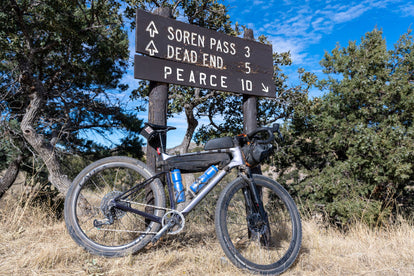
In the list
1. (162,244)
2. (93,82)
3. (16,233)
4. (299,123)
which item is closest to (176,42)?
(162,244)

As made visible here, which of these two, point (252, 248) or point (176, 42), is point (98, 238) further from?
point (176, 42)

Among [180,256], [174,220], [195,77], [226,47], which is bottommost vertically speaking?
[180,256]

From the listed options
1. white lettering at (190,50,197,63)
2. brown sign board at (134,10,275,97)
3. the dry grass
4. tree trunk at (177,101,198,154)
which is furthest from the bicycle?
tree trunk at (177,101,198,154)

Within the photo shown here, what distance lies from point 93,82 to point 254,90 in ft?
22.8

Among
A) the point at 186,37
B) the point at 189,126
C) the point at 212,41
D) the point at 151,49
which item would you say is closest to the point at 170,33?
the point at 186,37

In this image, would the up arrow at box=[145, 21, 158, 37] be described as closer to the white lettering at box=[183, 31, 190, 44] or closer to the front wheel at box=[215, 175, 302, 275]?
the white lettering at box=[183, 31, 190, 44]

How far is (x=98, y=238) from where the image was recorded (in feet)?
9.66

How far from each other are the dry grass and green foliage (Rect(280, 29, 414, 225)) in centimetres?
480

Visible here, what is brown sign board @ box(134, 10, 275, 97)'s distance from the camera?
10.2 feet

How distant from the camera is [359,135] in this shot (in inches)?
334

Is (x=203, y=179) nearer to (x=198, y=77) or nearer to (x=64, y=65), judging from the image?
(x=198, y=77)

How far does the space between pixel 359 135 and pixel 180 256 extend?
758 centimetres

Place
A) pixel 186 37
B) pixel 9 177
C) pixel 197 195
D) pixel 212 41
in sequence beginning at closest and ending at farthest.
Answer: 1. pixel 197 195
2. pixel 186 37
3. pixel 212 41
4. pixel 9 177

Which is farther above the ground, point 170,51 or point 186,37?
point 186,37
